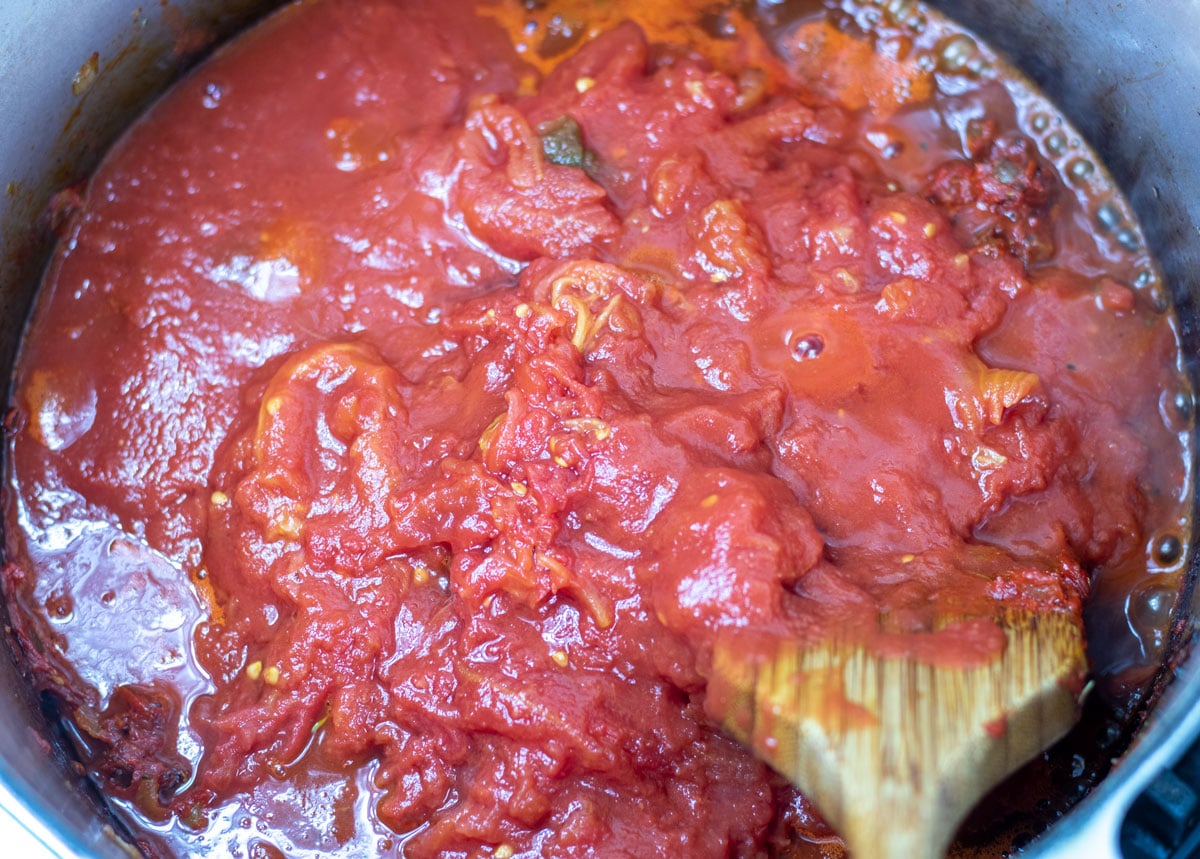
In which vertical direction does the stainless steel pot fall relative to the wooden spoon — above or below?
above

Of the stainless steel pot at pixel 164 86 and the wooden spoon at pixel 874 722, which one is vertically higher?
the stainless steel pot at pixel 164 86

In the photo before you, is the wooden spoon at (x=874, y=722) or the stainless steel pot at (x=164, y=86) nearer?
the wooden spoon at (x=874, y=722)

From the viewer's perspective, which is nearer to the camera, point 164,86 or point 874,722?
point 874,722

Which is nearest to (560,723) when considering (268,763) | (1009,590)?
(268,763)

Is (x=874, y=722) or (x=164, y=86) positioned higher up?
(x=164, y=86)

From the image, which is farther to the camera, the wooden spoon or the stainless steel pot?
the stainless steel pot
